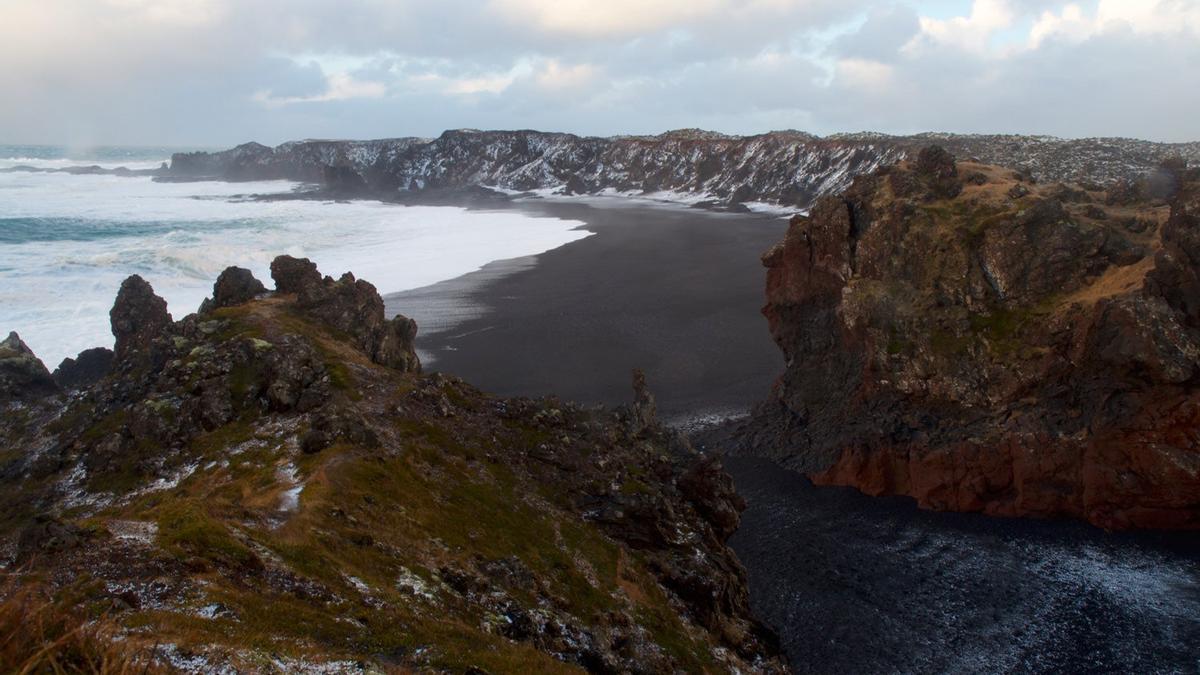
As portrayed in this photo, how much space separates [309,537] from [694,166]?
15492 cm

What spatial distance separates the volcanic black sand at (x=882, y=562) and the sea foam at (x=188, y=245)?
24.0 metres

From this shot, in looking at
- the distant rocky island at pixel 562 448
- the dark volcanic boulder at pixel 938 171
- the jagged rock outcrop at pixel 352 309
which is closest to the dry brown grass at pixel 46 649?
the distant rocky island at pixel 562 448

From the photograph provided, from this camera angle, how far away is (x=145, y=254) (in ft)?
226

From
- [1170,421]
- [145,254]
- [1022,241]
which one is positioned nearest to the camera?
[1170,421]

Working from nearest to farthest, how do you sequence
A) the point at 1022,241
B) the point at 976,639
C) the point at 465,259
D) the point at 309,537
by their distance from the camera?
the point at 309,537 → the point at 976,639 → the point at 1022,241 → the point at 465,259

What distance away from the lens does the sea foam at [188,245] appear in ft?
175

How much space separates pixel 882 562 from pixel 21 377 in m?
Result: 33.6

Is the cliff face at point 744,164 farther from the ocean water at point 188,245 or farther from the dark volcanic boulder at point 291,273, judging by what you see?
the dark volcanic boulder at point 291,273

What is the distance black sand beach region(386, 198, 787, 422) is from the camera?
41656mm

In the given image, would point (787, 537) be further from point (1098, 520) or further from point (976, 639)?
point (1098, 520)

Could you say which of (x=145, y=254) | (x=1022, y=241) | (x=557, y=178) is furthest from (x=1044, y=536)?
(x=557, y=178)

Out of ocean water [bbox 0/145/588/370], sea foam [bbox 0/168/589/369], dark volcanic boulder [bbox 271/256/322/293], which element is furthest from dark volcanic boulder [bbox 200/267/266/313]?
sea foam [bbox 0/168/589/369]

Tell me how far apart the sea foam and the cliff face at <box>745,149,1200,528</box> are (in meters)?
41.1

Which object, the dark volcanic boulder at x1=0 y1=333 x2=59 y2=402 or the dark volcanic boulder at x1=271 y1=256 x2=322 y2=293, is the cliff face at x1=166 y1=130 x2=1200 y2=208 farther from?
the dark volcanic boulder at x1=0 y1=333 x2=59 y2=402
